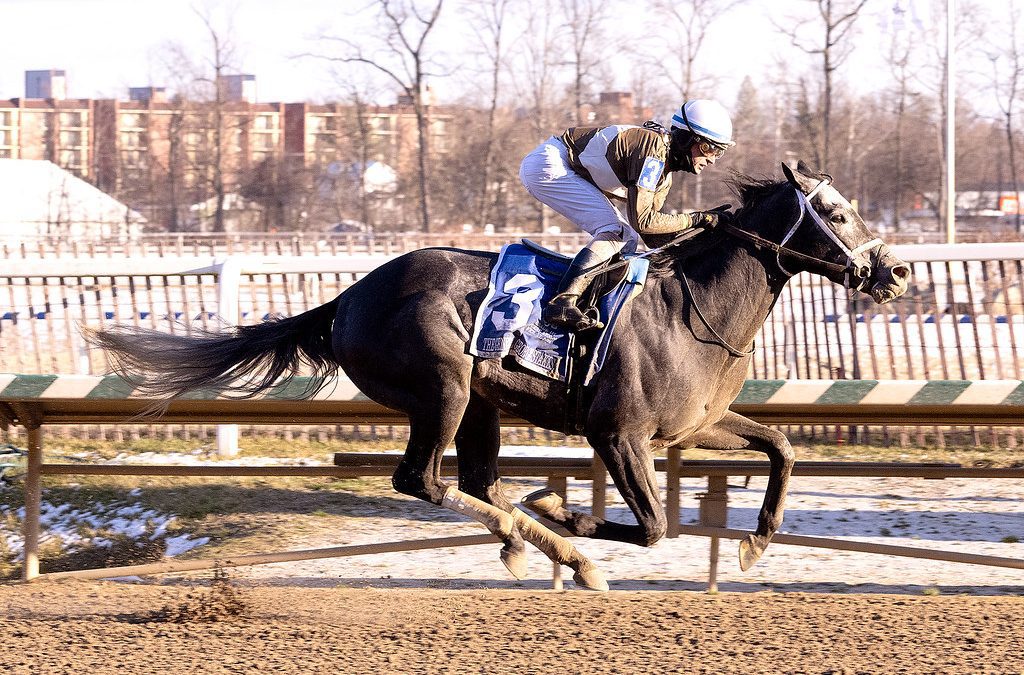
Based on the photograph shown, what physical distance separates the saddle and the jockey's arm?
16 centimetres

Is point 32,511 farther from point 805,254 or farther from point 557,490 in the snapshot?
point 805,254

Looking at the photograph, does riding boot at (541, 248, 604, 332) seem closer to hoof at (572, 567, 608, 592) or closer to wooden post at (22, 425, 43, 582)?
hoof at (572, 567, 608, 592)

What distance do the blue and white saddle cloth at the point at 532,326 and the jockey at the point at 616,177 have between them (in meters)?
0.07

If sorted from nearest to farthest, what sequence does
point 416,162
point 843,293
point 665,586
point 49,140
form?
point 665,586
point 843,293
point 416,162
point 49,140

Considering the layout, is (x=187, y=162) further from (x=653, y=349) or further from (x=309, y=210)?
(x=653, y=349)

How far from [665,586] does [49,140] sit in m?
37.8

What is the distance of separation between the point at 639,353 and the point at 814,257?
32.8 inches

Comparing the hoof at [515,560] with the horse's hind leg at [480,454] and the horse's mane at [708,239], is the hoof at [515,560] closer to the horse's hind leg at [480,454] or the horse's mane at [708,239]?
the horse's hind leg at [480,454]

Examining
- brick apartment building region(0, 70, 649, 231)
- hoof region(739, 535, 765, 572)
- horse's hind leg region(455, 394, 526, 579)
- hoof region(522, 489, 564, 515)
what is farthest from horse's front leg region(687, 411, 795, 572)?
brick apartment building region(0, 70, 649, 231)

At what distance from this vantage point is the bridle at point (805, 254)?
4.81 metres

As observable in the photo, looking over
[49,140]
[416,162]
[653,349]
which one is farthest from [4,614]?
[49,140]

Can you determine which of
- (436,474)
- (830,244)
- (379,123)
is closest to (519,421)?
(436,474)

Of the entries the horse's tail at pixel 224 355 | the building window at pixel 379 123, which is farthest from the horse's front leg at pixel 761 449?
the building window at pixel 379 123

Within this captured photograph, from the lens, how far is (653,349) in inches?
191
